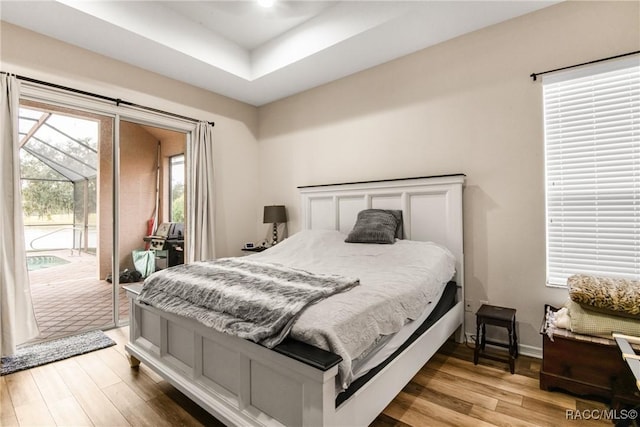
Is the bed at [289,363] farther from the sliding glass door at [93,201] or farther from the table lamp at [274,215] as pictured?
the sliding glass door at [93,201]

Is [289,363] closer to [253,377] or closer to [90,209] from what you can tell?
[253,377]

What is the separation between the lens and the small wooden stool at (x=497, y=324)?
2186mm

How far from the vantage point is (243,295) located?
5.11 ft

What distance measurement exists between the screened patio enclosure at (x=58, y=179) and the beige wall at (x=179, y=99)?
39 cm

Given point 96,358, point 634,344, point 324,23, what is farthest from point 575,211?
point 96,358

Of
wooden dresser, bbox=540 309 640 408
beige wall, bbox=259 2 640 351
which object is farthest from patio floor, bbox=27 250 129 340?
wooden dresser, bbox=540 309 640 408

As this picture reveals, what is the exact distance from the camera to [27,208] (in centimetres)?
268

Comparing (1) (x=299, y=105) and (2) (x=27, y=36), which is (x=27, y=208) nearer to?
(2) (x=27, y=36)

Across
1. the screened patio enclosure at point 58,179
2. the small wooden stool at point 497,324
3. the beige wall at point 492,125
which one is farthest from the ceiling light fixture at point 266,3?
the small wooden stool at point 497,324

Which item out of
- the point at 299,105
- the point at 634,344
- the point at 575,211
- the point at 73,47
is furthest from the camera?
the point at 299,105

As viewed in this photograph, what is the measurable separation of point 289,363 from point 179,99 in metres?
3.48

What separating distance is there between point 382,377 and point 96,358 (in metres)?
2.30

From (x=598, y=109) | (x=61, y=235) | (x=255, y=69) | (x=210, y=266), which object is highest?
(x=255, y=69)

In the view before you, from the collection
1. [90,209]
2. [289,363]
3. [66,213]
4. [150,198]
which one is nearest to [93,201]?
[90,209]
